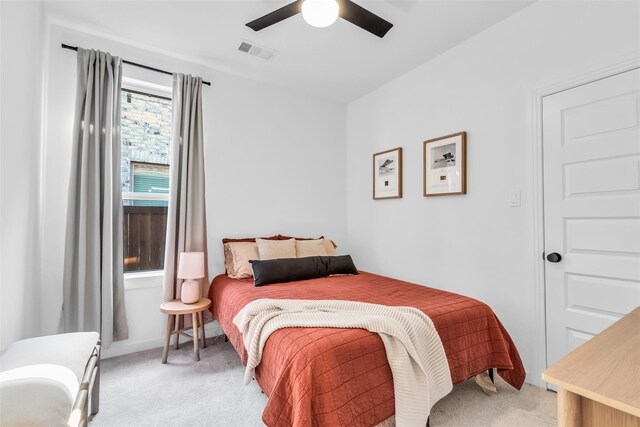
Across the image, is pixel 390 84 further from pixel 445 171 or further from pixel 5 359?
pixel 5 359

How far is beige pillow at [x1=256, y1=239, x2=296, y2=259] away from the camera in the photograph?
2.94m

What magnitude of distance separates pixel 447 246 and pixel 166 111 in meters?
3.01

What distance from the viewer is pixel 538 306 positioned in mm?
2141

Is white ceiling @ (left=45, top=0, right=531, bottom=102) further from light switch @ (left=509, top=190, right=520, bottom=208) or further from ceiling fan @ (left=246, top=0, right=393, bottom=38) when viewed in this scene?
light switch @ (left=509, top=190, right=520, bottom=208)

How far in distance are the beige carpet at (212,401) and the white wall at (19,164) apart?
71 cm

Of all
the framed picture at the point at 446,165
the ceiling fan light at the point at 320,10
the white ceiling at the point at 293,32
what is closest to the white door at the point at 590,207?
the framed picture at the point at 446,165

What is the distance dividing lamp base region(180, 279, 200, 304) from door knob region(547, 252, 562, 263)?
270cm

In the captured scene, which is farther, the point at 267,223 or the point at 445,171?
the point at 267,223

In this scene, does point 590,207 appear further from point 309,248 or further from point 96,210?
point 96,210

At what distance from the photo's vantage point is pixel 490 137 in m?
2.46

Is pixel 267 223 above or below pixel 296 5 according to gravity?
below

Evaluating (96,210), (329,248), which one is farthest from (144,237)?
(329,248)

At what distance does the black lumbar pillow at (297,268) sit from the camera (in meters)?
2.62

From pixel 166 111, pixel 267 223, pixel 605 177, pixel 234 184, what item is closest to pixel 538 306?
pixel 605 177
